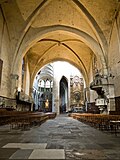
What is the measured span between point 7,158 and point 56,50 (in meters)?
23.1

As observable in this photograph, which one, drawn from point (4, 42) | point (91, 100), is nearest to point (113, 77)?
point (91, 100)

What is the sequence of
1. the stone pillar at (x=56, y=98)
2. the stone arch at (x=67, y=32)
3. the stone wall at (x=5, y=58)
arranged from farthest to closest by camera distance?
1. the stone pillar at (x=56, y=98)
2. the stone arch at (x=67, y=32)
3. the stone wall at (x=5, y=58)

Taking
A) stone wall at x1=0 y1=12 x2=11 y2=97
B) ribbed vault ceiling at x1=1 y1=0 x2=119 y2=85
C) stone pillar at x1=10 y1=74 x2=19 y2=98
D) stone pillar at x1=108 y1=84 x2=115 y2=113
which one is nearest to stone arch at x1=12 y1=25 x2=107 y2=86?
ribbed vault ceiling at x1=1 y1=0 x2=119 y2=85

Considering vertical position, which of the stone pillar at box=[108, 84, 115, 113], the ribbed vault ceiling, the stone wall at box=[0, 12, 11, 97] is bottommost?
the stone pillar at box=[108, 84, 115, 113]

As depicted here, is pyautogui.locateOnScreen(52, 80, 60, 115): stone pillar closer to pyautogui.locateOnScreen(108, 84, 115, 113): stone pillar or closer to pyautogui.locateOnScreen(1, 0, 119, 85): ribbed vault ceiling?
pyautogui.locateOnScreen(1, 0, 119, 85): ribbed vault ceiling

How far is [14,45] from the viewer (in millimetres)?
16188

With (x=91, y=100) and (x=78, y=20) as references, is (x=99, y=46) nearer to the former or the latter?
(x=78, y=20)

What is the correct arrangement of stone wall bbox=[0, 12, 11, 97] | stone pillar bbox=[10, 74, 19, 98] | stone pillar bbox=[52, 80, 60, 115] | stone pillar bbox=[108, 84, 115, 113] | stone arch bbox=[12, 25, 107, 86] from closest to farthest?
stone wall bbox=[0, 12, 11, 97]
stone pillar bbox=[108, 84, 115, 113]
stone pillar bbox=[10, 74, 19, 98]
stone arch bbox=[12, 25, 107, 86]
stone pillar bbox=[52, 80, 60, 115]

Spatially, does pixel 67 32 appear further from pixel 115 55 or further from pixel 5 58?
pixel 5 58

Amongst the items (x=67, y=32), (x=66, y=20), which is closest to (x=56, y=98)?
(x=67, y=32)

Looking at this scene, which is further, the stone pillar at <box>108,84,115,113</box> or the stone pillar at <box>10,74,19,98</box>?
the stone pillar at <box>10,74,19,98</box>

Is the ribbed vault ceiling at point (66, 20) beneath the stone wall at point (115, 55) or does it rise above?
above

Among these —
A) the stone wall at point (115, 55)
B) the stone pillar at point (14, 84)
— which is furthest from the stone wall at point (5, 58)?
the stone wall at point (115, 55)

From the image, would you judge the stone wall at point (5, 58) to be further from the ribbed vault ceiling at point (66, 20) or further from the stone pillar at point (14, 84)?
the ribbed vault ceiling at point (66, 20)
